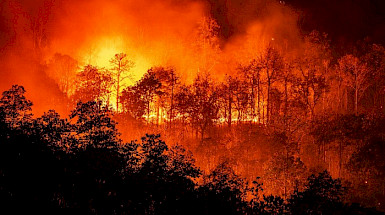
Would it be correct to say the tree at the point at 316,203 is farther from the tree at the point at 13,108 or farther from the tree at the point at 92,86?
the tree at the point at 92,86

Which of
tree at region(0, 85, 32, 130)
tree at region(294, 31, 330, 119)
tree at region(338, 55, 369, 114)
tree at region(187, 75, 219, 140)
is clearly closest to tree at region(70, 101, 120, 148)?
tree at region(0, 85, 32, 130)

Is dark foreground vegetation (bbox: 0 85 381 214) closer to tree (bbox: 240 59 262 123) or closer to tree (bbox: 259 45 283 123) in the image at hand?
tree (bbox: 240 59 262 123)

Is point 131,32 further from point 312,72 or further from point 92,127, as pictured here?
point 92,127

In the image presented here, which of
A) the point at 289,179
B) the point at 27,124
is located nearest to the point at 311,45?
the point at 289,179

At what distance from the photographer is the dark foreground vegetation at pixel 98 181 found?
48.9 feet

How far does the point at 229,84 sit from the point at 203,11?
1346 inches

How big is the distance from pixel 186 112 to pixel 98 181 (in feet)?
116

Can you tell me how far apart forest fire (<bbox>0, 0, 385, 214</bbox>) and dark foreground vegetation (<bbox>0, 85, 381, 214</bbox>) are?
9cm

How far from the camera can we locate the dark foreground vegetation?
48.9 feet

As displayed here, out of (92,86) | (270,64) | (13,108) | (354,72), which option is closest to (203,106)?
(270,64)

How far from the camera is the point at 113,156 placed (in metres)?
19.6

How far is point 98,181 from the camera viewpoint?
16938 millimetres

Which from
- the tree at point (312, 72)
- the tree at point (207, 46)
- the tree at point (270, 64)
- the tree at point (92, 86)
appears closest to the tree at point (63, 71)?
the tree at point (92, 86)

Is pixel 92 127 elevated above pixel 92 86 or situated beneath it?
situated beneath
